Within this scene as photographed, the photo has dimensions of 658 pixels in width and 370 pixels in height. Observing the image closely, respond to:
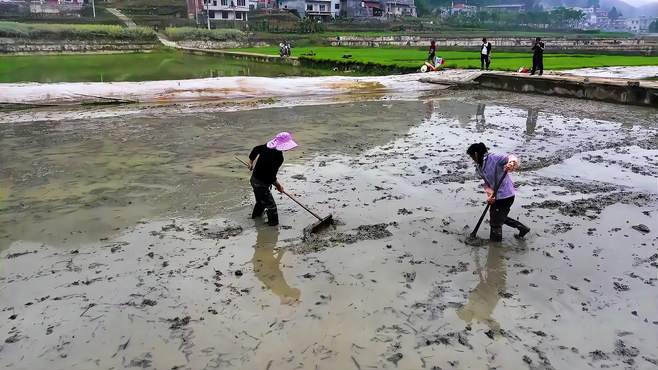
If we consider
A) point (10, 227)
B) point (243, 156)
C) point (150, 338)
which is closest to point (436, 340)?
point (150, 338)

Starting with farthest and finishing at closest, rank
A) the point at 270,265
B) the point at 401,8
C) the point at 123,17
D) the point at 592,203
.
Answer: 1. the point at 401,8
2. the point at 123,17
3. the point at 592,203
4. the point at 270,265

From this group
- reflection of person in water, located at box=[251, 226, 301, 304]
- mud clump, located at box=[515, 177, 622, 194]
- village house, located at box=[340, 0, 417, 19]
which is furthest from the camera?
village house, located at box=[340, 0, 417, 19]

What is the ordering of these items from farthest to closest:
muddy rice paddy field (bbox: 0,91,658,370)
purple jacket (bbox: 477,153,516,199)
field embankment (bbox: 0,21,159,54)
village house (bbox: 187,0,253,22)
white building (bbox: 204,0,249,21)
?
white building (bbox: 204,0,249,21) → village house (bbox: 187,0,253,22) → field embankment (bbox: 0,21,159,54) → purple jacket (bbox: 477,153,516,199) → muddy rice paddy field (bbox: 0,91,658,370)

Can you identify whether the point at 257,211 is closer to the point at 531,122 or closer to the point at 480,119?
the point at 480,119

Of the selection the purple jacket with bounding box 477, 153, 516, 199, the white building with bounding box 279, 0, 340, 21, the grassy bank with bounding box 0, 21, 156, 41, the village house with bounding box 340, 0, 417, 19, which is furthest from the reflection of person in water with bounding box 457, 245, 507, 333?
the village house with bounding box 340, 0, 417, 19

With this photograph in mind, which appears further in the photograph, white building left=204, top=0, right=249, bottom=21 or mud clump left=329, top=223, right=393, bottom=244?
white building left=204, top=0, right=249, bottom=21

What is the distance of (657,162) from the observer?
8.95m

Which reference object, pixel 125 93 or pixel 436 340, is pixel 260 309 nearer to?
pixel 436 340

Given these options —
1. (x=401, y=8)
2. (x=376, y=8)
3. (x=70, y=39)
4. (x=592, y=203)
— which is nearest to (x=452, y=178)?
(x=592, y=203)

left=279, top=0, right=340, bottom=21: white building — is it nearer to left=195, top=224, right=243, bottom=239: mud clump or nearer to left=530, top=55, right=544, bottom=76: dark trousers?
left=530, top=55, right=544, bottom=76: dark trousers

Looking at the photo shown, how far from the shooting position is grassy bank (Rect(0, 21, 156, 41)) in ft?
141

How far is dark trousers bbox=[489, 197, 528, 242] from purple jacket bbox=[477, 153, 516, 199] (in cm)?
8

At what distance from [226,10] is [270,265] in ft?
235

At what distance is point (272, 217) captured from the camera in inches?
245
